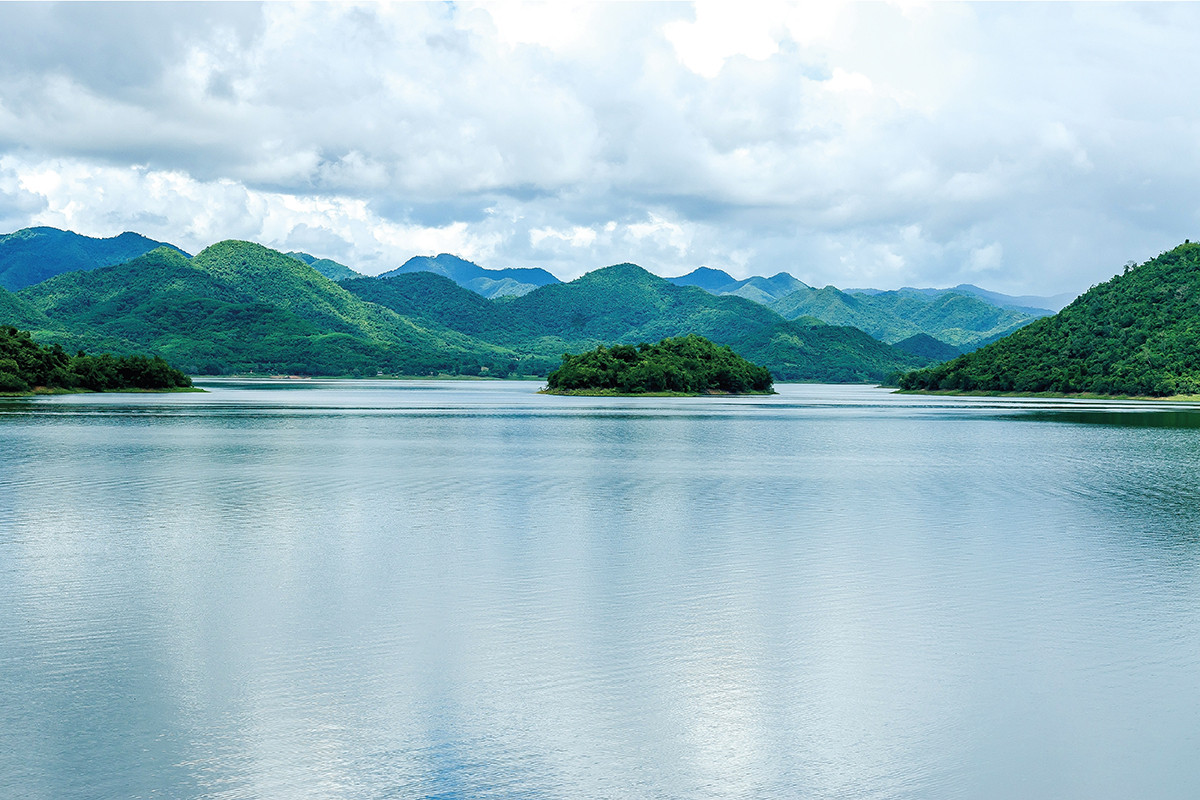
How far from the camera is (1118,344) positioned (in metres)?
147

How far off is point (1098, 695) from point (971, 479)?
28.3 m

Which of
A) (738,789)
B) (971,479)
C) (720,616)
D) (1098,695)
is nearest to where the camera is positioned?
(738,789)

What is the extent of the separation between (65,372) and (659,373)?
3152 inches

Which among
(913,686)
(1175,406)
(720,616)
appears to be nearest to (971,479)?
(720,616)

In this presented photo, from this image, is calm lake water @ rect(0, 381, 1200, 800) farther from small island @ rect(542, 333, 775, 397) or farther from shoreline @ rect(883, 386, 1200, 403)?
small island @ rect(542, 333, 775, 397)

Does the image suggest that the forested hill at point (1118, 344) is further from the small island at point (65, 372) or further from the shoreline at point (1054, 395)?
the small island at point (65, 372)

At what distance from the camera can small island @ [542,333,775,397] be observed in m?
162

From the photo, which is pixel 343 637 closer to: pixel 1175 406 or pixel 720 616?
pixel 720 616

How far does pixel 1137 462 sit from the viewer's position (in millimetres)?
47000

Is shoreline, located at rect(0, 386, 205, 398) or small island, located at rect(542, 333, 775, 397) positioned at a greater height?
small island, located at rect(542, 333, 775, 397)

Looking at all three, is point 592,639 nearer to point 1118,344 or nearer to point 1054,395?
point 1118,344

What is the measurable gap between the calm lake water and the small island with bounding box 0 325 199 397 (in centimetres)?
9006

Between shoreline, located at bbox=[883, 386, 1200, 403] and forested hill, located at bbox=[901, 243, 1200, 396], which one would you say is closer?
shoreline, located at bbox=[883, 386, 1200, 403]

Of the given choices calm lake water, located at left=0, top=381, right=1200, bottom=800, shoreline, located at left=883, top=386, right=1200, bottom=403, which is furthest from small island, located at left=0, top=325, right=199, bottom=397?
shoreline, located at left=883, top=386, right=1200, bottom=403
